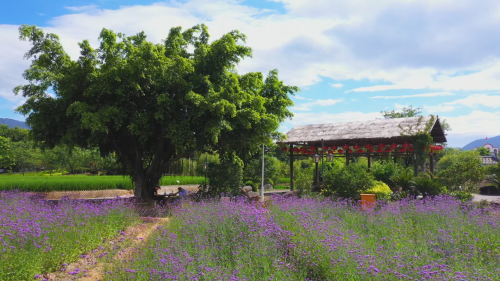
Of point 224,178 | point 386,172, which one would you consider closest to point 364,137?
point 386,172

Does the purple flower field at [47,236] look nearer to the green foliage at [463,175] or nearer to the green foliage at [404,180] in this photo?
the green foliage at [404,180]

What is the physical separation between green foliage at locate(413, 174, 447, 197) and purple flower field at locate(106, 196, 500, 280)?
15.0 feet

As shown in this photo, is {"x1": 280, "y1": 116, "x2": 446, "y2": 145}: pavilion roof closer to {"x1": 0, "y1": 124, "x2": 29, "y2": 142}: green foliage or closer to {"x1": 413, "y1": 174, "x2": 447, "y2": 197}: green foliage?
{"x1": 413, "y1": 174, "x2": 447, "y2": 197}: green foliage

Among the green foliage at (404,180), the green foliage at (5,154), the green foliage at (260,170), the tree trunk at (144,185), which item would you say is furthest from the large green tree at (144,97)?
the green foliage at (5,154)

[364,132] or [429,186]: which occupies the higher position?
[364,132]

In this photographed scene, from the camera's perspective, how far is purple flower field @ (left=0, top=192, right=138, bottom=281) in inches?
192

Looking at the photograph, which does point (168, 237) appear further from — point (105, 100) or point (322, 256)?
point (105, 100)

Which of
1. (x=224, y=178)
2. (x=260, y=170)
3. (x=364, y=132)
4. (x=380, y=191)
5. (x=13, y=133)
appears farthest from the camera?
(x=13, y=133)

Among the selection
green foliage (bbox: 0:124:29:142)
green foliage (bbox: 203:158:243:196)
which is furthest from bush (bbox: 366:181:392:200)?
green foliage (bbox: 0:124:29:142)

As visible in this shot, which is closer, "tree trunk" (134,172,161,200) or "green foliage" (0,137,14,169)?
"tree trunk" (134,172,161,200)

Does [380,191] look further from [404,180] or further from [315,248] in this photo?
[315,248]

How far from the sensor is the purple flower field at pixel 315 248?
4113 mm

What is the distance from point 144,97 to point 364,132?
29.2 ft

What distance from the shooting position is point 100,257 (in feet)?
18.6
